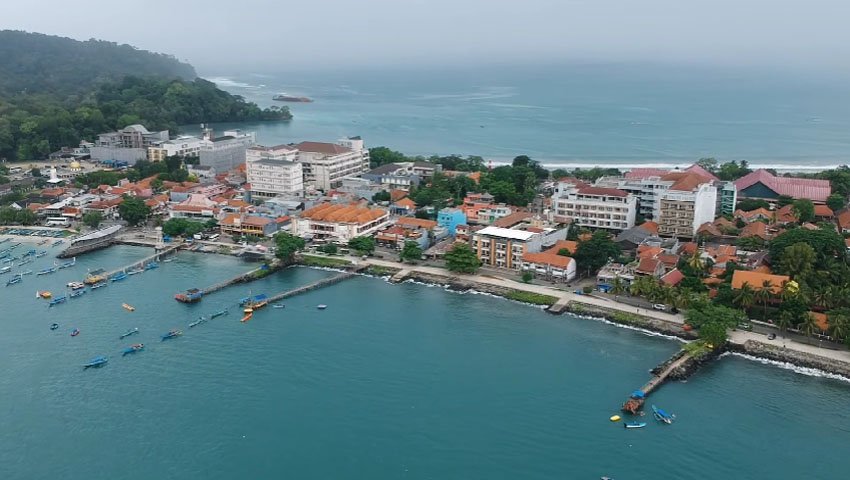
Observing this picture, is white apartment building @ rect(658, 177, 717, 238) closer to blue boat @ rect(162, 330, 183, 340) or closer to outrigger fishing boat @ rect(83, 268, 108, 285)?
blue boat @ rect(162, 330, 183, 340)

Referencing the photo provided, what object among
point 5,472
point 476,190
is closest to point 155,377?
point 5,472

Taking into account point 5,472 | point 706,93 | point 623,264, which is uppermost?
point 706,93

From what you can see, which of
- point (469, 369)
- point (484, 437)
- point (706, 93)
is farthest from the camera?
point (706, 93)

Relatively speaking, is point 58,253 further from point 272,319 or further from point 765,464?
point 765,464

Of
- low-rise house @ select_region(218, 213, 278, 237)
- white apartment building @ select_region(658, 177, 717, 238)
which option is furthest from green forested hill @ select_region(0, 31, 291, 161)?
white apartment building @ select_region(658, 177, 717, 238)

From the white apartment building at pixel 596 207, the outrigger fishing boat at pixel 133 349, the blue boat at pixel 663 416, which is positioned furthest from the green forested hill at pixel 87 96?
the blue boat at pixel 663 416

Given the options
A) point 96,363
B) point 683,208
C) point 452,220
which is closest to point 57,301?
point 96,363

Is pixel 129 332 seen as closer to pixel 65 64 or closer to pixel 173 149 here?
pixel 173 149
